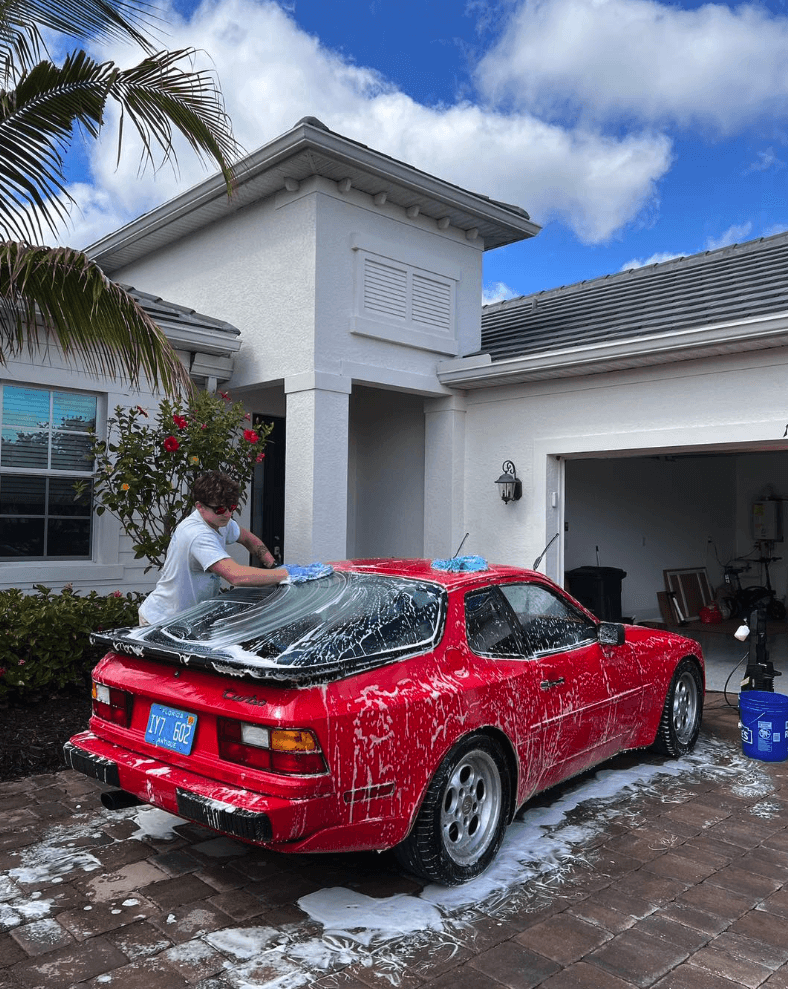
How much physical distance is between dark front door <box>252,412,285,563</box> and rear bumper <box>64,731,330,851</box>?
615 cm

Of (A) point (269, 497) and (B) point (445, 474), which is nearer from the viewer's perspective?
(B) point (445, 474)

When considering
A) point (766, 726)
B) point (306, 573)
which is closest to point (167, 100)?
point (306, 573)

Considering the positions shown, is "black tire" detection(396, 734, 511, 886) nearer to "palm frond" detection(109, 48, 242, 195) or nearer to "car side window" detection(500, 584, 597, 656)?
"car side window" detection(500, 584, 597, 656)

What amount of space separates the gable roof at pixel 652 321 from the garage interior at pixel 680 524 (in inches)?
73.8

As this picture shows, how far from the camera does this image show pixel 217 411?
6891 mm

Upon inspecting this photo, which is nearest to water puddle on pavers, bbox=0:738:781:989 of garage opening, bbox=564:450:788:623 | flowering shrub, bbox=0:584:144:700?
flowering shrub, bbox=0:584:144:700

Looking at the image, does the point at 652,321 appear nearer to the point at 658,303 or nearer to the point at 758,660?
the point at 658,303

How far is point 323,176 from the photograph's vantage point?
315 inches

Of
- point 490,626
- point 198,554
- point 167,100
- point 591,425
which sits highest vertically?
point 167,100

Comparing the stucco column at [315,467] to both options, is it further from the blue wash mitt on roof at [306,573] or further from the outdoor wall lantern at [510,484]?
the blue wash mitt on roof at [306,573]

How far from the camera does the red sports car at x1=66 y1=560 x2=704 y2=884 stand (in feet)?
9.23

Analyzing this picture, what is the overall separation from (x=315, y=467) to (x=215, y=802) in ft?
17.3

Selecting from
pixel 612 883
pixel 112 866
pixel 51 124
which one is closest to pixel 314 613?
pixel 112 866

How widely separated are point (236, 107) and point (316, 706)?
4.38 metres
